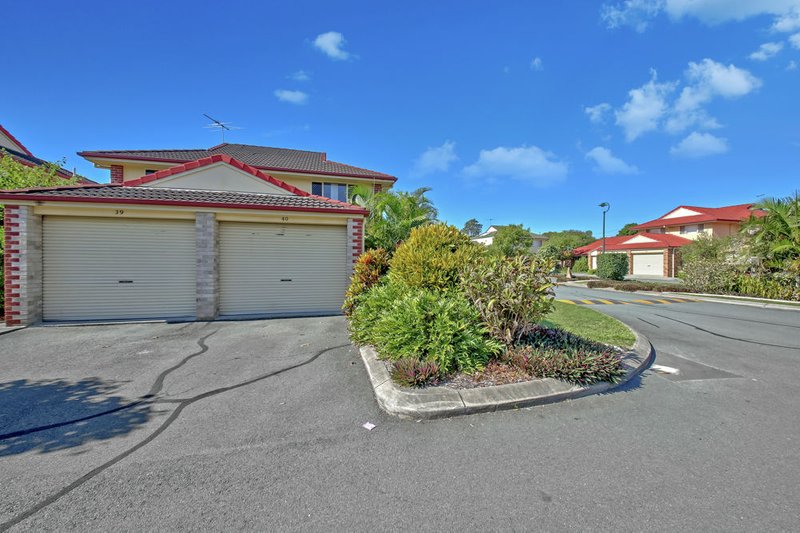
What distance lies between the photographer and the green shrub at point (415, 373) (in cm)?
400

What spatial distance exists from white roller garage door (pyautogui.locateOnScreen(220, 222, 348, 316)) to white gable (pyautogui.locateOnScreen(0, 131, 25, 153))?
2211 centimetres

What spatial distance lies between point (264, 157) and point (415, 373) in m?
19.2

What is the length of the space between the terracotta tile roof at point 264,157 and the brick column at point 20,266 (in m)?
9.23

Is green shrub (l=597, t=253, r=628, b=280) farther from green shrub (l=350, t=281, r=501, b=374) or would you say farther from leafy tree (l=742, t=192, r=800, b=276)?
green shrub (l=350, t=281, r=501, b=374)

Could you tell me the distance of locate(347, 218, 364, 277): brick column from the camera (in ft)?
32.7

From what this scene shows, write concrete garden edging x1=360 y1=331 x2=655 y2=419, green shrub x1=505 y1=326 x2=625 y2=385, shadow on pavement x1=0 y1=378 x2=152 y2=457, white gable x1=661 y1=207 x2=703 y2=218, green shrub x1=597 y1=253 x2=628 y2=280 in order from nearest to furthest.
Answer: shadow on pavement x1=0 y1=378 x2=152 y2=457 → concrete garden edging x1=360 y1=331 x2=655 y2=419 → green shrub x1=505 y1=326 x2=625 y2=385 → green shrub x1=597 y1=253 x2=628 y2=280 → white gable x1=661 y1=207 x2=703 y2=218

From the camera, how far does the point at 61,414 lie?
143 inches

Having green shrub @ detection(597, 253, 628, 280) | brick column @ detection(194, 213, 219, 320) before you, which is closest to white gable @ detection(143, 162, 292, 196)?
brick column @ detection(194, 213, 219, 320)

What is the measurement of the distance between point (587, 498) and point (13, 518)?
4000mm

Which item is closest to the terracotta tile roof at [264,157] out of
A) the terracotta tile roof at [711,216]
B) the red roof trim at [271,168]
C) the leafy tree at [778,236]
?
the red roof trim at [271,168]

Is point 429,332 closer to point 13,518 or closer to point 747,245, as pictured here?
point 13,518

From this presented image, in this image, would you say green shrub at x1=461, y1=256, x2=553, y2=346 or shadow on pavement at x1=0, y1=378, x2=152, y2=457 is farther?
green shrub at x1=461, y1=256, x2=553, y2=346

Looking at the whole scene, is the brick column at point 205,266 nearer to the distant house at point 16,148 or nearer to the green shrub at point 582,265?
the distant house at point 16,148

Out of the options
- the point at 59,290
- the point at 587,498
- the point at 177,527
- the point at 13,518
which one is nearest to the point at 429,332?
the point at 587,498
